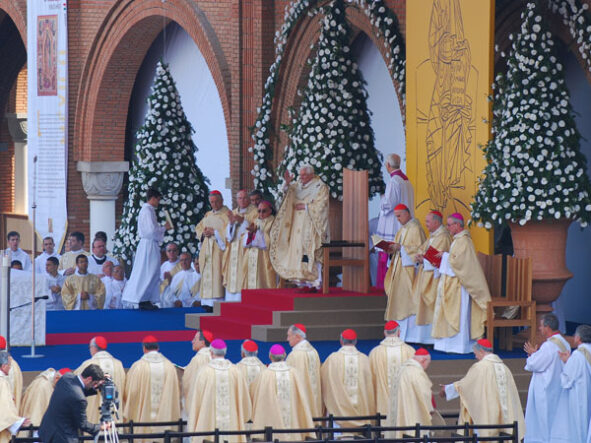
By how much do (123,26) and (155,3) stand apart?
4.15 ft

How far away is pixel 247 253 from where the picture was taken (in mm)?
16766

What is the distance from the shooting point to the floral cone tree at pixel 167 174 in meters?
19.8

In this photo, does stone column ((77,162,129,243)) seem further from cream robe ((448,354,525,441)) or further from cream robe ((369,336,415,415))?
cream robe ((448,354,525,441))

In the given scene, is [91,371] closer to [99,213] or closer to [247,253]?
[247,253]

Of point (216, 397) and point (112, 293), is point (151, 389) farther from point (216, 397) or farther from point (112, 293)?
point (112, 293)

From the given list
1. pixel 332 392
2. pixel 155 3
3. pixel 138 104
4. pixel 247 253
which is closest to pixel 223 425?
pixel 332 392

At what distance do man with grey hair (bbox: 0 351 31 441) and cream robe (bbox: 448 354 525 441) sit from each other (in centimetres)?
356

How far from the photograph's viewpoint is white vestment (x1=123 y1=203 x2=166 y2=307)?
57.4 ft

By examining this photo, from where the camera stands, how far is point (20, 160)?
2959 cm

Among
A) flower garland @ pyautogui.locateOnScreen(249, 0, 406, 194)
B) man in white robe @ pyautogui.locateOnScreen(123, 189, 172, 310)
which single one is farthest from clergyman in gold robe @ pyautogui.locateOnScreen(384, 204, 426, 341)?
man in white robe @ pyautogui.locateOnScreen(123, 189, 172, 310)

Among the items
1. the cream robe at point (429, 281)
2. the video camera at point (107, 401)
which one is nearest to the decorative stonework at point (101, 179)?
the cream robe at point (429, 281)

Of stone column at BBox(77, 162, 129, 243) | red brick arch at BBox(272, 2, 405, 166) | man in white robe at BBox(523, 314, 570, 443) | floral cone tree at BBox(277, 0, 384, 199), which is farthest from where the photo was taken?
stone column at BBox(77, 162, 129, 243)

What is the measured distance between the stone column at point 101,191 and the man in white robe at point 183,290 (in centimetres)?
550

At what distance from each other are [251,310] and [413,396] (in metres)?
5.03
